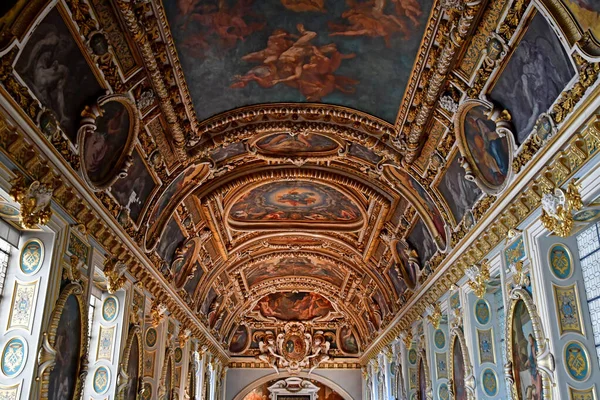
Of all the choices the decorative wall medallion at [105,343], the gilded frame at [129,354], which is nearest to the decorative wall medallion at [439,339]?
the gilded frame at [129,354]

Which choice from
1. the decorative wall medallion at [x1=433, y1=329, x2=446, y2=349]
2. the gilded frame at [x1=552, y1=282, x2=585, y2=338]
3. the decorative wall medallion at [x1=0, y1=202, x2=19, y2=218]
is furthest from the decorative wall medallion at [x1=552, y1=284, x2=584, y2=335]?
the decorative wall medallion at [x1=0, y1=202, x2=19, y2=218]

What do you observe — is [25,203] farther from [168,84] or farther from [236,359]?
[236,359]

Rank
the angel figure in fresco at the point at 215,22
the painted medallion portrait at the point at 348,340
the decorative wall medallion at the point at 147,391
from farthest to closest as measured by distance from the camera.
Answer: the painted medallion portrait at the point at 348,340 → the decorative wall medallion at the point at 147,391 → the angel figure in fresco at the point at 215,22

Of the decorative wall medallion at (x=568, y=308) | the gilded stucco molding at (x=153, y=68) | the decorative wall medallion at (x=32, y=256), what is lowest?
the decorative wall medallion at (x=568, y=308)

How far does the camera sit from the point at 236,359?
35.4 meters

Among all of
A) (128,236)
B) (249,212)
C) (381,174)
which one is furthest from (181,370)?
(381,174)

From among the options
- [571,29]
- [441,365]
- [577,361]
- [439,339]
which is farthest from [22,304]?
[441,365]

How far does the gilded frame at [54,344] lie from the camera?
29.9 ft

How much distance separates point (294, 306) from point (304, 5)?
89.0 ft

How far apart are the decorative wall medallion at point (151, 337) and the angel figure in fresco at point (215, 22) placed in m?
8.19

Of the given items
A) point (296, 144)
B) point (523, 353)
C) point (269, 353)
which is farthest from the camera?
point (269, 353)

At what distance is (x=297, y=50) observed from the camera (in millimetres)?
12000

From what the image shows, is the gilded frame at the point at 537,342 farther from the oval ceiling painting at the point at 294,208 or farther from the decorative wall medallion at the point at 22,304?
the oval ceiling painting at the point at 294,208

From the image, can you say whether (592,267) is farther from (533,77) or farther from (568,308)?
(533,77)
